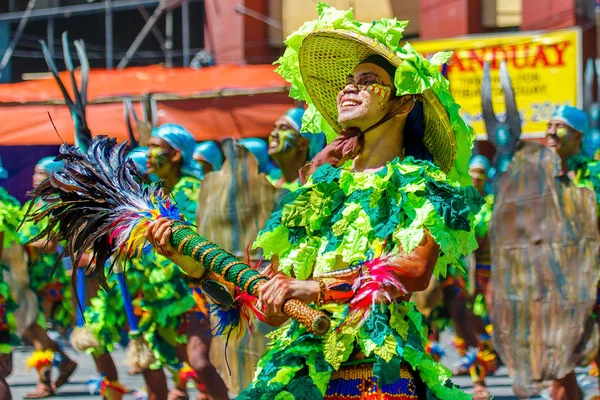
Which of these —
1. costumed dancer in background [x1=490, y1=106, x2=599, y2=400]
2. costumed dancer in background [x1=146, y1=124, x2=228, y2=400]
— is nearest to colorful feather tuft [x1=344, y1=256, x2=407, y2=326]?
costumed dancer in background [x1=146, y1=124, x2=228, y2=400]

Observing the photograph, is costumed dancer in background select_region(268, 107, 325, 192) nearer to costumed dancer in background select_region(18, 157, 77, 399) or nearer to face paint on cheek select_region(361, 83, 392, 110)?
costumed dancer in background select_region(18, 157, 77, 399)

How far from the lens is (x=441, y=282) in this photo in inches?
416

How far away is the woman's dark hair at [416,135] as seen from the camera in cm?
456

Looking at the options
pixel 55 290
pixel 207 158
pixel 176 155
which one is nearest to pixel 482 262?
pixel 207 158

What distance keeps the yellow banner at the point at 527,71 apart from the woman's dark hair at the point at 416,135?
35.4ft

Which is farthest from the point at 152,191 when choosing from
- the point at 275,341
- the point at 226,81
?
the point at 226,81

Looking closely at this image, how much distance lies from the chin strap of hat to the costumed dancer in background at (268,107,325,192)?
13.5 feet

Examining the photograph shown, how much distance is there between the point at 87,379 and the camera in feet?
37.5

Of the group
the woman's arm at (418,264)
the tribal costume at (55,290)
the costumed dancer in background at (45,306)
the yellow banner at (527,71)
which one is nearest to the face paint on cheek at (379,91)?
the woman's arm at (418,264)

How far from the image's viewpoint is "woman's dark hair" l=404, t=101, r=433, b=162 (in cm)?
456

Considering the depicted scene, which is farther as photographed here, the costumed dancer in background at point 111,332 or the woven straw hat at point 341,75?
the costumed dancer in background at point 111,332

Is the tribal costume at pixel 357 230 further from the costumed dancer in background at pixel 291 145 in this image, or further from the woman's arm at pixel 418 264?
the costumed dancer in background at pixel 291 145

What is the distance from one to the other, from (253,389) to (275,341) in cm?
23

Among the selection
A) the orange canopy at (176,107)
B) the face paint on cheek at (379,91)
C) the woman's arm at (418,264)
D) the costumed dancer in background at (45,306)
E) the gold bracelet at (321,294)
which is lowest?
the costumed dancer in background at (45,306)
